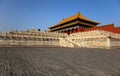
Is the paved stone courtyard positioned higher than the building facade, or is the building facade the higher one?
the building facade

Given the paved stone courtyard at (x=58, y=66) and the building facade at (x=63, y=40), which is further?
the building facade at (x=63, y=40)

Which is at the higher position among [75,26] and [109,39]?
[75,26]

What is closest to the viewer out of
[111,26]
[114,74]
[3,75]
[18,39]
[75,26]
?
[3,75]

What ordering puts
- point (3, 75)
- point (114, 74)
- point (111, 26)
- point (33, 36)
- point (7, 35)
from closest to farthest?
point (3, 75) < point (114, 74) < point (7, 35) < point (33, 36) < point (111, 26)

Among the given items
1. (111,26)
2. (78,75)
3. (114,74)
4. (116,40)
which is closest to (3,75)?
(78,75)

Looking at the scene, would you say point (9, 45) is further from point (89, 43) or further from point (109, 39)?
point (109, 39)

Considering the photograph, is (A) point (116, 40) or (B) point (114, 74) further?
(A) point (116, 40)

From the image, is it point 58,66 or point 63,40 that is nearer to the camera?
point 58,66

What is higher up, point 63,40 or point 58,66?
point 63,40

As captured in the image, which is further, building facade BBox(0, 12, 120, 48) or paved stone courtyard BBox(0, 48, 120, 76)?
building facade BBox(0, 12, 120, 48)

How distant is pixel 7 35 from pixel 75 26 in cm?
1868

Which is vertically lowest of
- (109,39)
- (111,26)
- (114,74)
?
(114,74)

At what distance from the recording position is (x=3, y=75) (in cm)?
326

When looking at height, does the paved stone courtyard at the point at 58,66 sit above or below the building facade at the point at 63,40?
below
